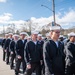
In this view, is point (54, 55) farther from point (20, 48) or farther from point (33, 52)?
point (20, 48)

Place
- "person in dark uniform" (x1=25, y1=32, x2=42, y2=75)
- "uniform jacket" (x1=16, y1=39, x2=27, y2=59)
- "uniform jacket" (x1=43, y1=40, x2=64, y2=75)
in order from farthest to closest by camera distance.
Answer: "uniform jacket" (x1=16, y1=39, x2=27, y2=59)
"person in dark uniform" (x1=25, y1=32, x2=42, y2=75)
"uniform jacket" (x1=43, y1=40, x2=64, y2=75)

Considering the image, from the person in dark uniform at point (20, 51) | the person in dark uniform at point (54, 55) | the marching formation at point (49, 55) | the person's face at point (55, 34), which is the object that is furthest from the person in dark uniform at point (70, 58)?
the person in dark uniform at point (20, 51)

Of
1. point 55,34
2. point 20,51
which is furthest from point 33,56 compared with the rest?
point 20,51

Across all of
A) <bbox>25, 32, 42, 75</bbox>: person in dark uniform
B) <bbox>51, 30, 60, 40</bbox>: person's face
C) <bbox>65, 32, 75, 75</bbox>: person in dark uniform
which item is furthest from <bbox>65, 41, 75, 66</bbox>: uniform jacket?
<bbox>51, 30, 60, 40</bbox>: person's face

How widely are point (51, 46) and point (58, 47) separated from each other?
7.5 inches

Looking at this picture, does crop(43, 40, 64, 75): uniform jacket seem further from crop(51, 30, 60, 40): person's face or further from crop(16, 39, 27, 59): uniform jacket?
crop(16, 39, 27, 59): uniform jacket

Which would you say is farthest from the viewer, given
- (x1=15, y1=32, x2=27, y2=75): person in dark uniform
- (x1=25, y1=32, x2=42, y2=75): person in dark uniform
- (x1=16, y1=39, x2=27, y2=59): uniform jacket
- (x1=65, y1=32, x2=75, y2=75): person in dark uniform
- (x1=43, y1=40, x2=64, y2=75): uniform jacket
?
(x1=16, y1=39, x2=27, y2=59): uniform jacket

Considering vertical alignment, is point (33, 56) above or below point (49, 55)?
below

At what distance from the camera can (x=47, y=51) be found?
5.21 meters

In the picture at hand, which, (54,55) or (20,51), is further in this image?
(20,51)

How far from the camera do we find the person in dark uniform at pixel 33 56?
282 inches

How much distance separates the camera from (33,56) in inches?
287

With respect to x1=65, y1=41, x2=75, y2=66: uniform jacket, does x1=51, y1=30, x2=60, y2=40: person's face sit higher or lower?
higher

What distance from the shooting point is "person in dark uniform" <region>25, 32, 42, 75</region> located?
7175mm
